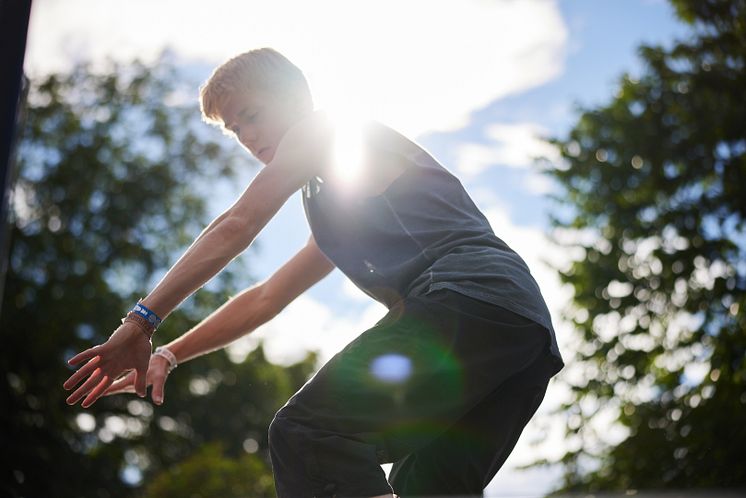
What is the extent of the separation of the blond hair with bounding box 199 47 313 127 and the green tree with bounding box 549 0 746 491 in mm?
9257

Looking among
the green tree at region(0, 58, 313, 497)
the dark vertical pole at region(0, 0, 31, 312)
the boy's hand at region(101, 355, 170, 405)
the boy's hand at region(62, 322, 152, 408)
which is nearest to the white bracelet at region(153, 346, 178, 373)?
the boy's hand at region(101, 355, 170, 405)

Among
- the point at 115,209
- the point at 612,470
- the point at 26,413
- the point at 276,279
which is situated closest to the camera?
the point at 276,279

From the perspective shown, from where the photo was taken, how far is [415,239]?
218 centimetres

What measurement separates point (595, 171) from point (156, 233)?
421 inches

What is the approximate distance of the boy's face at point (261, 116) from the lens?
2387 mm

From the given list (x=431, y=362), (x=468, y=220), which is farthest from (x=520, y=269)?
(x=431, y=362)

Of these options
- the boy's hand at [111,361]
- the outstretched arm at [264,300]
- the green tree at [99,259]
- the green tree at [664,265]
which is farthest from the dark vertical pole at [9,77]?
the green tree at [99,259]

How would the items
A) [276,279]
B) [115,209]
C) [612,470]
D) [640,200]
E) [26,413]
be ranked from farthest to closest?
[115,209], [26,413], [640,200], [612,470], [276,279]

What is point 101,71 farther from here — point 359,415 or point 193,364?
point 359,415

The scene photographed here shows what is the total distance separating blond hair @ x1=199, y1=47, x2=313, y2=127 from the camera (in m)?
2.39

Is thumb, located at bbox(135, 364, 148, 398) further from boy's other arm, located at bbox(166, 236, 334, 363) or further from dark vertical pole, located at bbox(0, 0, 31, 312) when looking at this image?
boy's other arm, located at bbox(166, 236, 334, 363)

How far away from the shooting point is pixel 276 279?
2934mm

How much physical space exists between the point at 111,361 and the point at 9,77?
732 millimetres

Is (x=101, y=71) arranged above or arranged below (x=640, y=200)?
above
